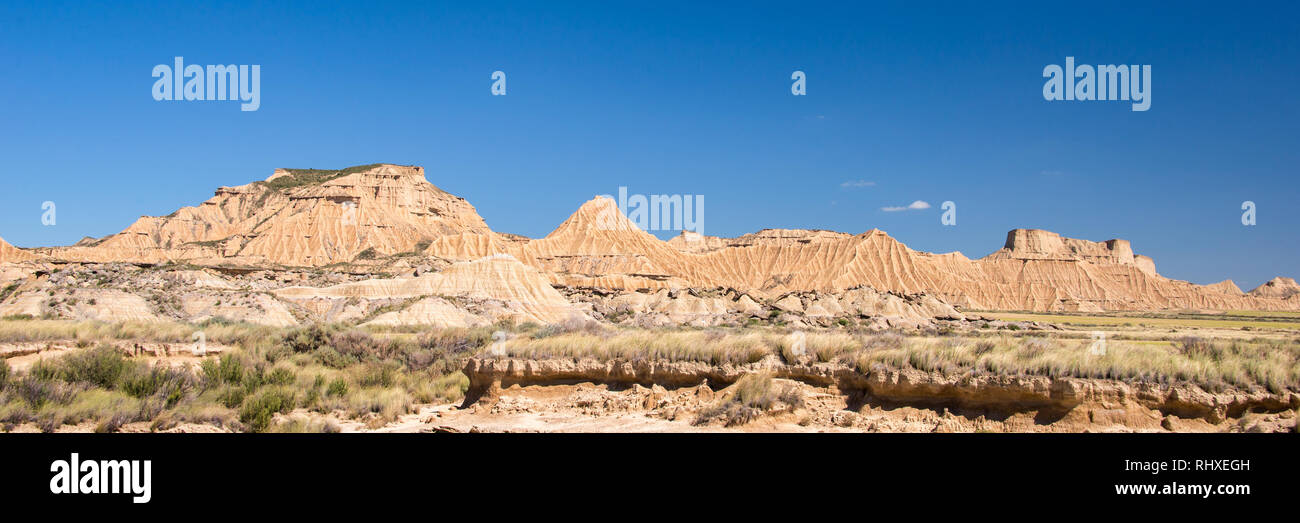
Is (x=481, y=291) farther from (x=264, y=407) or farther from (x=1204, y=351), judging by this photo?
(x=1204, y=351)

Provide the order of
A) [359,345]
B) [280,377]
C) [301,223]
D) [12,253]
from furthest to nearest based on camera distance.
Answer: [301,223]
[12,253]
[359,345]
[280,377]

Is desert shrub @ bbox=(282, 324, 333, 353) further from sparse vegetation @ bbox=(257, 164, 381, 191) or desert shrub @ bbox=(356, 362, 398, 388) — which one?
sparse vegetation @ bbox=(257, 164, 381, 191)

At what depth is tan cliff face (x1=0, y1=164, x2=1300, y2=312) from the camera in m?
94.2

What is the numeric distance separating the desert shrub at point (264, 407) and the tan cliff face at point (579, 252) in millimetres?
67278

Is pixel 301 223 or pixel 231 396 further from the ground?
pixel 301 223

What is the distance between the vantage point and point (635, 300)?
49250 mm

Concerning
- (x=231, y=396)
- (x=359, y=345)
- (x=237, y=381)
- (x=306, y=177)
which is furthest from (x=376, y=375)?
(x=306, y=177)

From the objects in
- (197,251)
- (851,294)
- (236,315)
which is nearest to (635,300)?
(851,294)

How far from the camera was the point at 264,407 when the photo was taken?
33.5 feet

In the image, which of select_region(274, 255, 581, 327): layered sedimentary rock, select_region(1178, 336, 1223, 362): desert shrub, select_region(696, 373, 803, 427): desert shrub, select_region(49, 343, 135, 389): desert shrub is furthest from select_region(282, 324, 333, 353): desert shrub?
select_region(274, 255, 581, 327): layered sedimentary rock

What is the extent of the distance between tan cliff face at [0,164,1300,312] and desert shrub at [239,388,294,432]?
6728cm

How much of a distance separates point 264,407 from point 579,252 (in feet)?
304
